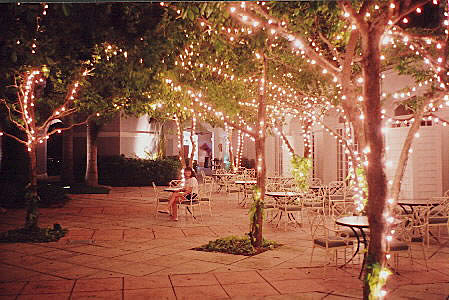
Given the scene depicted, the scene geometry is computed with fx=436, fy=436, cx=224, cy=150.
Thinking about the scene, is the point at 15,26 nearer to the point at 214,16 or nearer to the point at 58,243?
the point at 214,16

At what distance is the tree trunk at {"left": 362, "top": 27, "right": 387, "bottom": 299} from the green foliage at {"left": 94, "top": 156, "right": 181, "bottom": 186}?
16414mm

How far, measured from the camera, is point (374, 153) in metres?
3.63

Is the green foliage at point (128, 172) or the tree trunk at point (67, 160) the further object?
the green foliage at point (128, 172)

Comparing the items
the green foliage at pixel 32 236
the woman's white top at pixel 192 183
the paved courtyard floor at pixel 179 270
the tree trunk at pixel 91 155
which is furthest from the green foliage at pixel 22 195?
the woman's white top at pixel 192 183

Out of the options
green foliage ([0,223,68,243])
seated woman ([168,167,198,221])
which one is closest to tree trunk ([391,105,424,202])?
green foliage ([0,223,68,243])

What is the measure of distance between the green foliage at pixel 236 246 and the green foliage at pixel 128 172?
12.4 metres

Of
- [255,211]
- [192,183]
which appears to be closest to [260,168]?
[255,211]

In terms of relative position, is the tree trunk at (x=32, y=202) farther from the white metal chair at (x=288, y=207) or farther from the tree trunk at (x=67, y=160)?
the tree trunk at (x=67, y=160)

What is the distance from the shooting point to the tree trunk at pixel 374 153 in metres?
3.64

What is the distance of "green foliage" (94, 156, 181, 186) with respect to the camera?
63.7 ft

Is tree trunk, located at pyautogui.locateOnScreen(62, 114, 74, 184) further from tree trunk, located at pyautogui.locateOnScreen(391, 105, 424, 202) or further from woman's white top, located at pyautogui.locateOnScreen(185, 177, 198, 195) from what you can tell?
tree trunk, located at pyautogui.locateOnScreen(391, 105, 424, 202)

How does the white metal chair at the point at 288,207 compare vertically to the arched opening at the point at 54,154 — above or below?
below

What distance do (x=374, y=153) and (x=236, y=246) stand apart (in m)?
4.01

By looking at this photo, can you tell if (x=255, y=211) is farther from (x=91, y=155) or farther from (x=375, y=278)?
(x=91, y=155)
